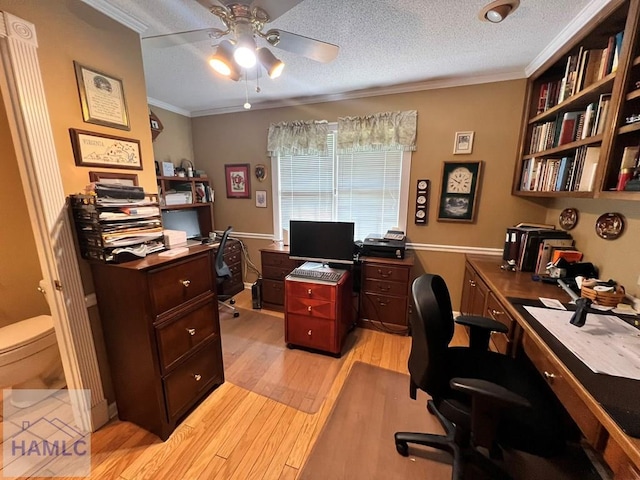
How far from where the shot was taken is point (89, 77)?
1357 millimetres

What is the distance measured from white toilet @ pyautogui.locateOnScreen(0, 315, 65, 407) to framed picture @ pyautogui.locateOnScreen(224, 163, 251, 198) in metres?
2.25

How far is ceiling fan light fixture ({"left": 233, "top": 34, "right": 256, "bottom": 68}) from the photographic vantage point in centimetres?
123

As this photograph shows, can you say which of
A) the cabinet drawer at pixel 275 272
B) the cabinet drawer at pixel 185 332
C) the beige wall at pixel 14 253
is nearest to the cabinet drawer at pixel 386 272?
the cabinet drawer at pixel 275 272

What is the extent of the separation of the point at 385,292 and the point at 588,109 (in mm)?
1890

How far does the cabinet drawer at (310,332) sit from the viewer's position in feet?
7.17

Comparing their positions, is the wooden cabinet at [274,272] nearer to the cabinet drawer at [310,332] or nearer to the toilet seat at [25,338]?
the cabinet drawer at [310,332]

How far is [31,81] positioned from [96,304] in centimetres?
113

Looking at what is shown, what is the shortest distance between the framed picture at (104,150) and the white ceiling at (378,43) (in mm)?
671

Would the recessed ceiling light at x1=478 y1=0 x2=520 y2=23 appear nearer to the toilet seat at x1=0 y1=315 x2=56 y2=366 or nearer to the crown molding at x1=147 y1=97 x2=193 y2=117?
the toilet seat at x1=0 y1=315 x2=56 y2=366

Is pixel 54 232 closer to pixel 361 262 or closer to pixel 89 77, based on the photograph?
pixel 89 77

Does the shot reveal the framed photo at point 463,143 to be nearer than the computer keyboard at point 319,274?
No

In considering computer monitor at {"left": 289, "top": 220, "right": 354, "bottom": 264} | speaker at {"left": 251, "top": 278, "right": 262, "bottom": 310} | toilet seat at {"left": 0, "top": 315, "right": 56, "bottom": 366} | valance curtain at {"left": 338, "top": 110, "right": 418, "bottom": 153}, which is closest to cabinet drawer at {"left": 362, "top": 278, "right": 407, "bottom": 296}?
computer monitor at {"left": 289, "top": 220, "right": 354, "bottom": 264}

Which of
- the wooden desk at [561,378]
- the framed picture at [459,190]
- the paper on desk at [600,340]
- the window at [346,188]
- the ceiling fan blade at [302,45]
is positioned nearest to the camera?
the wooden desk at [561,378]

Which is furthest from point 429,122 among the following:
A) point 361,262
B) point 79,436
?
point 79,436
